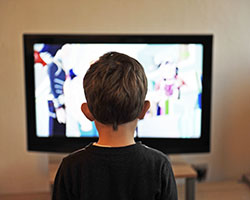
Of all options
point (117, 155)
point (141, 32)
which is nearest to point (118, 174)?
point (117, 155)

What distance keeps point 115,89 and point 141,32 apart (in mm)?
1381

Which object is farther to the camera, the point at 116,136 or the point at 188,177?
the point at 188,177

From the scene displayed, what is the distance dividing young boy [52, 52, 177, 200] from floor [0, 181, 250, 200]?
4.25 ft

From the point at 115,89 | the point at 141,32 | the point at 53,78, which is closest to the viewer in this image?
the point at 115,89

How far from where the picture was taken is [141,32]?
227 centimetres

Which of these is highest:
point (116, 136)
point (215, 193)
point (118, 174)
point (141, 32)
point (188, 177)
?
point (141, 32)

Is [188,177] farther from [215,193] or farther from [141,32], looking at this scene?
[141,32]

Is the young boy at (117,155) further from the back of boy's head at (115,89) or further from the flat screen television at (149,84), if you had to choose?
the flat screen television at (149,84)

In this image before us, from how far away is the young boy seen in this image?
97cm

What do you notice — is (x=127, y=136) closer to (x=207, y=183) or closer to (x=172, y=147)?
(x=172, y=147)

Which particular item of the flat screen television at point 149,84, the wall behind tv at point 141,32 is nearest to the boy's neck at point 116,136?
the flat screen television at point 149,84

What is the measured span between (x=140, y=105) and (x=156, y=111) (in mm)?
1016

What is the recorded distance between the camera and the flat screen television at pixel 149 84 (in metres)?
1.98

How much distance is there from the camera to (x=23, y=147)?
2346mm
